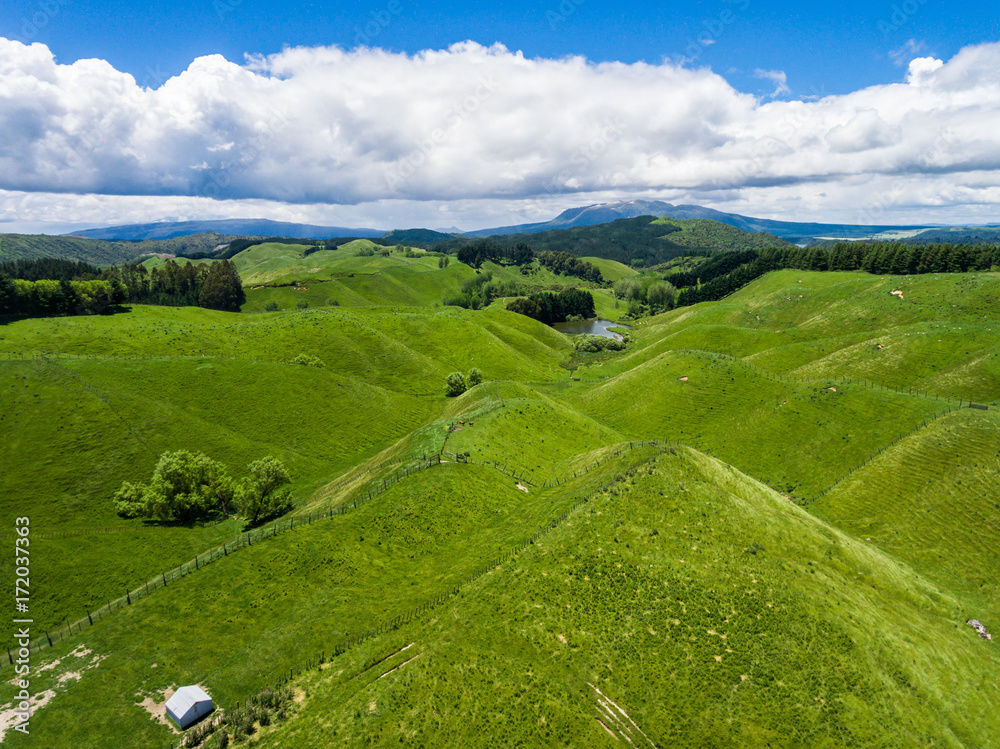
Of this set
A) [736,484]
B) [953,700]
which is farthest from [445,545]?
[953,700]

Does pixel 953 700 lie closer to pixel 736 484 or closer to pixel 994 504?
pixel 736 484

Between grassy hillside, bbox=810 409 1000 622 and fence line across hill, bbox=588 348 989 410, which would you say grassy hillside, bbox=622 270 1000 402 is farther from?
grassy hillside, bbox=810 409 1000 622

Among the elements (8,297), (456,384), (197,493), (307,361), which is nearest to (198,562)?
(197,493)

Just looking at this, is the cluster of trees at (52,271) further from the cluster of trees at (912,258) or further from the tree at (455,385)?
the cluster of trees at (912,258)

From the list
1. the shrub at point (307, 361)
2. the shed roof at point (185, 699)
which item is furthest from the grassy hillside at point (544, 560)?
the shrub at point (307, 361)

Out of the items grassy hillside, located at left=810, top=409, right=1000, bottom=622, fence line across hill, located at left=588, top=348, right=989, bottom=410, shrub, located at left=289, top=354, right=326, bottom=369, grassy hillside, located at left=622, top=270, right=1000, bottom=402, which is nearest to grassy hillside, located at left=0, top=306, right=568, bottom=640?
shrub, located at left=289, top=354, right=326, bottom=369

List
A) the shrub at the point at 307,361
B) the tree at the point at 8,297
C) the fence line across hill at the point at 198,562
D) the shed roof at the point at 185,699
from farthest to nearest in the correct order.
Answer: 1. the tree at the point at 8,297
2. the shrub at the point at 307,361
3. the fence line across hill at the point at 198,562
4. the shed roof at the point at 185,699

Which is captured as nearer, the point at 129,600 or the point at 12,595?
the point at 129,600
